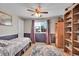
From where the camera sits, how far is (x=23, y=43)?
181 centimetres

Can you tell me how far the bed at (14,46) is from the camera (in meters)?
1.42

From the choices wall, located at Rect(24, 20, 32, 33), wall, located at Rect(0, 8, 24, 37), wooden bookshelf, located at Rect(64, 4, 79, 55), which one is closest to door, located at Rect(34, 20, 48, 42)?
wall, located at Rect(24, 20, 32, 33)

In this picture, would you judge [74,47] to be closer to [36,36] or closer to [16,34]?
[36,36]

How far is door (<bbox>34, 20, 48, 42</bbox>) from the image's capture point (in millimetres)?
1748

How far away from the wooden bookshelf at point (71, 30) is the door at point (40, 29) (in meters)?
0.39

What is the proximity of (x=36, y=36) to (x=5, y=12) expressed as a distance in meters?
0.66

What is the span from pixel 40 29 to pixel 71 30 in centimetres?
56

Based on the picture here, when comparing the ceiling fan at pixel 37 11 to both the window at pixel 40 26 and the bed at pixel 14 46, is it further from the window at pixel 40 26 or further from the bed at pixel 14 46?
the bed at pixel 14 46

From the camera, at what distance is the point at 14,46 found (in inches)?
64.5

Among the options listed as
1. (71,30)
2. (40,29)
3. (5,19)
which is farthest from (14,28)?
(71,30)

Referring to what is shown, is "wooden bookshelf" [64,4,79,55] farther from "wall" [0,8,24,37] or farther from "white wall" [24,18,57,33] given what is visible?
"wall" [0,8,24,37]

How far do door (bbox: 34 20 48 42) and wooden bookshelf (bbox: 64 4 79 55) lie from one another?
39cm

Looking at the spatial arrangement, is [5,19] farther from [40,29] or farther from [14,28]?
[40,29]

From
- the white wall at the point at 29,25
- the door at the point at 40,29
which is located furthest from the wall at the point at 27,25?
the door at the point at 40,29
